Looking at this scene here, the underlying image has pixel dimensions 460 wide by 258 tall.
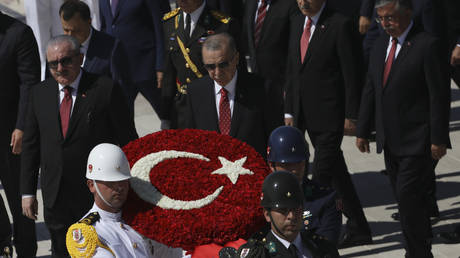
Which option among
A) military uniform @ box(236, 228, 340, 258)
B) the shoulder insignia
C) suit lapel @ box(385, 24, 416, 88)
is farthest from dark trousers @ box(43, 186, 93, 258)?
military uniform @ box(236, 228, 340, 258)

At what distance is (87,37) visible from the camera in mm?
9500

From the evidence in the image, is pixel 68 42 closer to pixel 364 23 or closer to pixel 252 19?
pixel 252 19

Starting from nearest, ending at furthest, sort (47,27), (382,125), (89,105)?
(89,105) < (382,125) < (47,27)

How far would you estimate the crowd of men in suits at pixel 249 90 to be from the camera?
8089 mm

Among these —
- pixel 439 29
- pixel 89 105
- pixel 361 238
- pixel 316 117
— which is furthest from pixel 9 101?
pixel 439 29

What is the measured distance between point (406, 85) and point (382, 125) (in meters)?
0.44

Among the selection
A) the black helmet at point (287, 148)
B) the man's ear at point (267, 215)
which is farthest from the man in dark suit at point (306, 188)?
the man's ear at point (267, 215)

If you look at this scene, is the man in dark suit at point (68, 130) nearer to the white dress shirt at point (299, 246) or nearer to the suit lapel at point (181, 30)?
the suit lapel at point (181, 30)

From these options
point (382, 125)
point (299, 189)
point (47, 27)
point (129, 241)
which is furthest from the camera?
point (47, 27)

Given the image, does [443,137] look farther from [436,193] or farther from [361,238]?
[436,193]

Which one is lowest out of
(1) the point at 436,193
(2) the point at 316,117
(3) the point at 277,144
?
(1) the point at 436,193

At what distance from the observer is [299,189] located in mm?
5410

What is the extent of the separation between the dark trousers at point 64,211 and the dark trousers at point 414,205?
8.37 feet

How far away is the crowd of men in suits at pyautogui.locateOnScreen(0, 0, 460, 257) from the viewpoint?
8089mm
